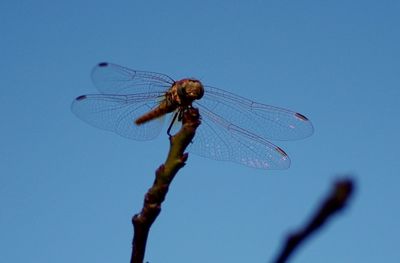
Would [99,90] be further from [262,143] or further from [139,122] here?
[262,143]

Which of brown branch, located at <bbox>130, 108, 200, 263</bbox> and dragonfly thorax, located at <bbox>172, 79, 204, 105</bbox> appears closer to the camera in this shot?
brown branch, located at <bbox>130, 108, 200, 263</bbox>

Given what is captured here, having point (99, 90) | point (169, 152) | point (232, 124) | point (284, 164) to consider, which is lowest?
point (169, 152)

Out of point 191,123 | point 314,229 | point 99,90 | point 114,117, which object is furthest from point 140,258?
point 99,90

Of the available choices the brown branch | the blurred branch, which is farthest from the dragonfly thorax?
the blurred branch

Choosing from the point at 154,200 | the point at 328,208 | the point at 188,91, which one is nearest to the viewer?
the point at 328,208

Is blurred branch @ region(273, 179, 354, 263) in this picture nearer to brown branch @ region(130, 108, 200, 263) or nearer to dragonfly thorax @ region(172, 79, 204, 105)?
brown branch @ region(130, 108, 200, 263)

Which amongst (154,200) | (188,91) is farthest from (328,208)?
(188,91)

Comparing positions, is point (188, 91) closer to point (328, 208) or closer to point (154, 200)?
point (154, 200)
